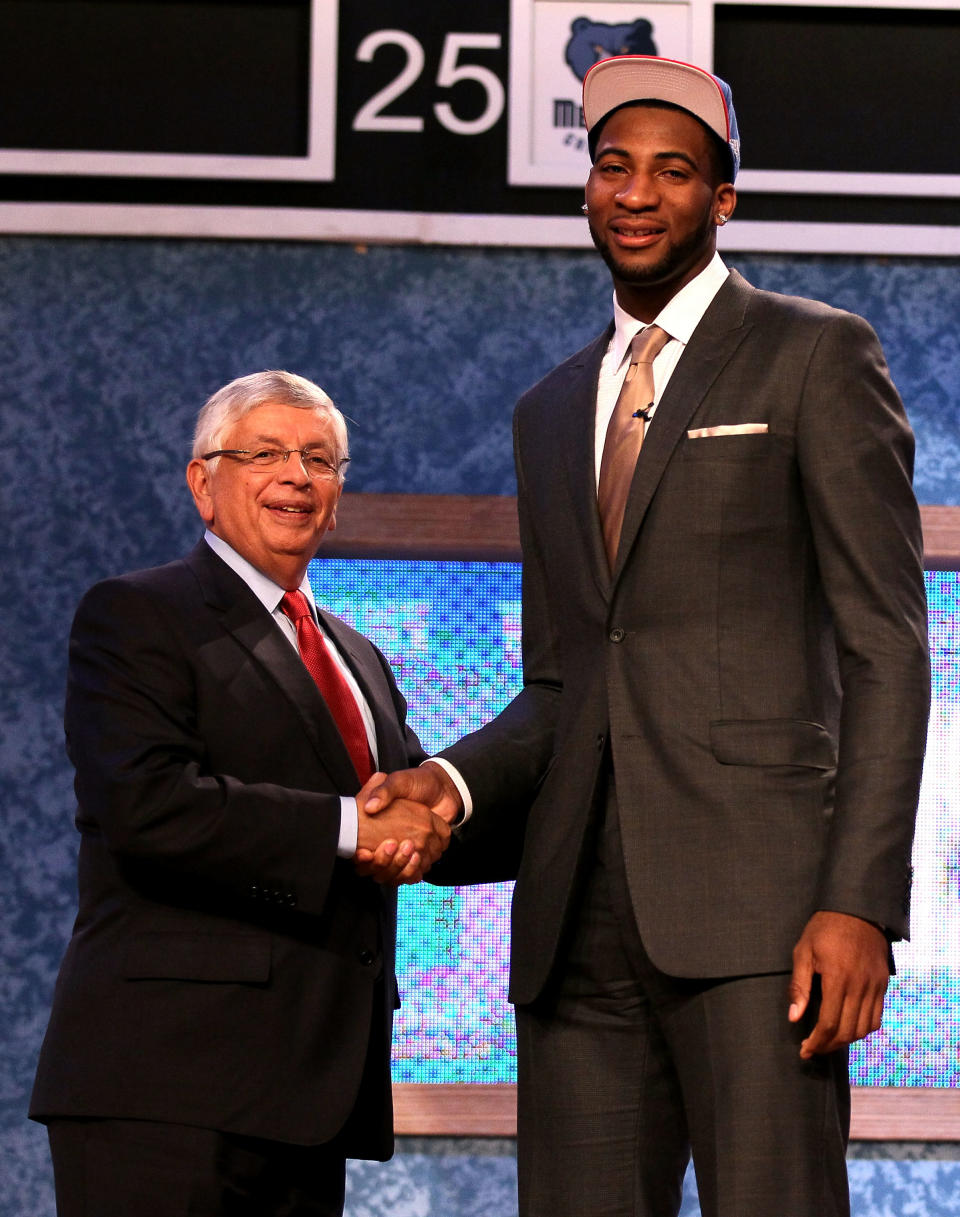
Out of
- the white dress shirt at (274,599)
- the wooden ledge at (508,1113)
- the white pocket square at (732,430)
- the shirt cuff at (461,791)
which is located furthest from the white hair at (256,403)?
the wooden ledge at (508,1113)

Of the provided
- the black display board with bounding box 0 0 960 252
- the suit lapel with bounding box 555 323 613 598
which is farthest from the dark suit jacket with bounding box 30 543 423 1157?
the black display board with bounding box 0 0 960 252

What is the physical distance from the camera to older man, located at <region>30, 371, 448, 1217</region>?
1908mm

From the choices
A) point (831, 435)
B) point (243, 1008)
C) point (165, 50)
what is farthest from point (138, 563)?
point (831, 435)

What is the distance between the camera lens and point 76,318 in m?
2.99

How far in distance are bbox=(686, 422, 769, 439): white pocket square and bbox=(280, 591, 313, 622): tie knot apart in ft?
2.62

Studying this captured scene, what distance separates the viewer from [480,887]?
2928 mm

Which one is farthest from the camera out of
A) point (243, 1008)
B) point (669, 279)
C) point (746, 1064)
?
point (243, 1008)

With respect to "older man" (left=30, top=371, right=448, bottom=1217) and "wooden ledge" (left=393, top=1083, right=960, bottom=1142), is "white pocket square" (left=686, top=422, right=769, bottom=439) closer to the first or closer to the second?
"older man" (left=30, top=371, right=448, bottom=1217)

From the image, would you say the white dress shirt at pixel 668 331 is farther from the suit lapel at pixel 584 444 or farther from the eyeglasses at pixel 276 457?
the eyeglasses at pixel 276 457

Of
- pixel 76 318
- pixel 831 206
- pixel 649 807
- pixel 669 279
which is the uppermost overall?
pixel 831 206

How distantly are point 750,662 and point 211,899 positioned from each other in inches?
31.5

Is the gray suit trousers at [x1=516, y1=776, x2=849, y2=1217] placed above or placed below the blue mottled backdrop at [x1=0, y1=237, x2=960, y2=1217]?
below

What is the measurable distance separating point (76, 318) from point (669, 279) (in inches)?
63.0

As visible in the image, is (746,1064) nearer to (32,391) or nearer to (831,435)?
(831,435)
